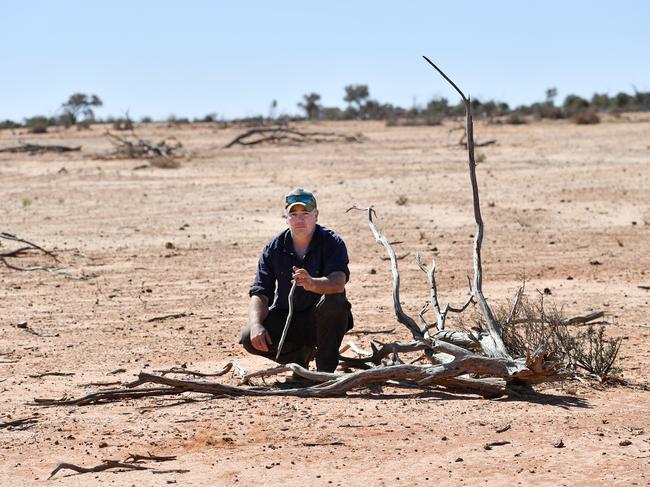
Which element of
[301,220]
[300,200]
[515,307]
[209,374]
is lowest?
[209,374]

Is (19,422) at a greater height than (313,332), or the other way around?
(313,332)

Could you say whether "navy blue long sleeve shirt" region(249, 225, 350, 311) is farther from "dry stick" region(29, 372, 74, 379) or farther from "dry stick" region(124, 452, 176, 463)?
"dry stick" region(124, 452, 176, 463)

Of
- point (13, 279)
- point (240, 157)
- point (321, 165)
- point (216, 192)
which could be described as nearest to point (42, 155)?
point (240, 157)

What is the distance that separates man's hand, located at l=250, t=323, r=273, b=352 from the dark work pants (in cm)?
10

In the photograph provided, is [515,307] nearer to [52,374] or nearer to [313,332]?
[313,332]

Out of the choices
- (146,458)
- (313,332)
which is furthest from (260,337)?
(146,458)

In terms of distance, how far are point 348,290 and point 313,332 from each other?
3680 millimetres

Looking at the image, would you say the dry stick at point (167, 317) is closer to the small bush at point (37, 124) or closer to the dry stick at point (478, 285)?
the dry stick at point (478, 285)

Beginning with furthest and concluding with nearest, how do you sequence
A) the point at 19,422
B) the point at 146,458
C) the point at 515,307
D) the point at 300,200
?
the point at 515,307 < the point at 300,200 < the point at 19,422 < the point at 146,458

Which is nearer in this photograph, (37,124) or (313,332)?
(313,332)

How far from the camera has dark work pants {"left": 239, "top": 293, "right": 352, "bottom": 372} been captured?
23.7 ft

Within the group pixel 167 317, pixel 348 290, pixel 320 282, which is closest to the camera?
pixel 320 282

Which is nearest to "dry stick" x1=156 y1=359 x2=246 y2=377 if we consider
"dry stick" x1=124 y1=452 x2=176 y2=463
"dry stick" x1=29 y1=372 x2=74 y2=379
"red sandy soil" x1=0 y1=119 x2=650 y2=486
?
"red sandy soil" x1=0 y1=119 x2=650 y2=486

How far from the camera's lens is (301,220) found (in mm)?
7129
